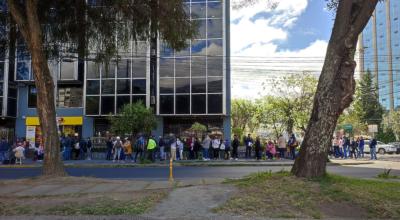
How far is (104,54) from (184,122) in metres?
23.5

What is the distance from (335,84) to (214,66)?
1026 inches

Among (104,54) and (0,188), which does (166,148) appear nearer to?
(104,54)

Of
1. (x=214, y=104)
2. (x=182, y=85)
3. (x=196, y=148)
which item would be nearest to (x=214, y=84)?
(x=214, y=104)

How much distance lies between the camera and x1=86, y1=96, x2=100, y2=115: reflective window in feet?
123

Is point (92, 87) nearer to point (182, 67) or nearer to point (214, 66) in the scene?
point (182, 67)

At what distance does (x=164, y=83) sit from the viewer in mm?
37062

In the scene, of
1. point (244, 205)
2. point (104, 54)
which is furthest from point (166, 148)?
point (244, 205)

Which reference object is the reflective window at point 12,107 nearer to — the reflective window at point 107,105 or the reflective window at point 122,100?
the reflective window at point 107,105

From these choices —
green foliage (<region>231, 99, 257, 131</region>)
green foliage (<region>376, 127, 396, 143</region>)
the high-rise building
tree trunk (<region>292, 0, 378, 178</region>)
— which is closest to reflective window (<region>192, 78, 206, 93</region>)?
the high-rise building

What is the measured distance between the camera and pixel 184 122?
38.7m

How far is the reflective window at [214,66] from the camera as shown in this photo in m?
36.4

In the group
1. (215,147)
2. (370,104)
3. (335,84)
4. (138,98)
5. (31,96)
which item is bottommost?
(215,147)

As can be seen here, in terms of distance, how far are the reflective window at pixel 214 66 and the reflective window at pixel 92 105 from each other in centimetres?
969

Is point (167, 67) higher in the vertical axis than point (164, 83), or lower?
higher
